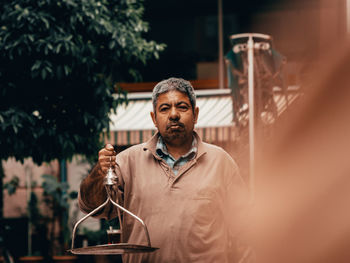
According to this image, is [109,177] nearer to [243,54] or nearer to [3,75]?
[243,54]

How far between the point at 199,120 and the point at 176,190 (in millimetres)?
6517

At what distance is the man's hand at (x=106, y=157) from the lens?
2604mm

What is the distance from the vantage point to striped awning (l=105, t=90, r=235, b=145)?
30.0 feet

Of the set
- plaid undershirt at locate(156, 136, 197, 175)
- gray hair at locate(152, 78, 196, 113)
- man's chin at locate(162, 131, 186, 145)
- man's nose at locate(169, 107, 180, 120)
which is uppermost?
gray hair at locate(152, 78, 196, 113)

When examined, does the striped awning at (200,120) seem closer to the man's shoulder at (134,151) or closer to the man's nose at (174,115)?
the man's shoulder at (134,151)

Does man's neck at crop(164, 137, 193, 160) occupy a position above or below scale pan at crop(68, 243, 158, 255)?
above

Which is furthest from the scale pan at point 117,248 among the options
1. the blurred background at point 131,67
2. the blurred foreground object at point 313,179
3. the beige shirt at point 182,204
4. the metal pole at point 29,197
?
the metal pole at point 29,197

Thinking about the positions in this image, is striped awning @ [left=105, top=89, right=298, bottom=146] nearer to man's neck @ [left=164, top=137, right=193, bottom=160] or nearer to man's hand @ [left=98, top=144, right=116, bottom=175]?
man's neck @ [left=164, top=137, right=193, bottom=160]

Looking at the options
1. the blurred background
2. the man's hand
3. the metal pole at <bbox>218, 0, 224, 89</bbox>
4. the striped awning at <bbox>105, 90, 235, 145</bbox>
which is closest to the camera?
the man's hand

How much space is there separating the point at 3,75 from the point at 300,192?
3879 mm

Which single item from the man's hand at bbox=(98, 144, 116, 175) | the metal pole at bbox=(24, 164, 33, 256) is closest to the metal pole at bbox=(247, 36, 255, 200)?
the man's hand at bbox=(98, 144, 116, 175)

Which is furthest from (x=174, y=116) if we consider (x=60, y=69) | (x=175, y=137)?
(x=60, y=69)

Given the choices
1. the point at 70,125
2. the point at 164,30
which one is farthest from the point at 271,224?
the point at 164,30

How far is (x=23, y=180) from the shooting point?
12.8 metres
